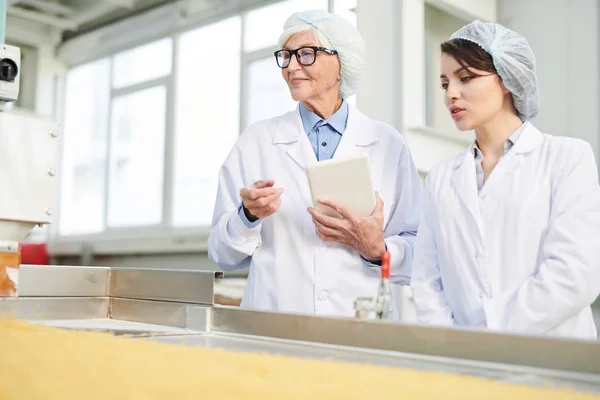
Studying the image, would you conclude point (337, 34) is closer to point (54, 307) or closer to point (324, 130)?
point (324, 130)

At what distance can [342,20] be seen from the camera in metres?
1.73

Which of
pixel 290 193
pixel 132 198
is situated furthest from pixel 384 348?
pixel 132 198

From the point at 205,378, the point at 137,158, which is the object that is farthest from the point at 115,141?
the point at 205,378

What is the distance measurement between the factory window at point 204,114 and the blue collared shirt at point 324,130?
3658 mm

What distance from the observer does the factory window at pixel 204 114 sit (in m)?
5.51

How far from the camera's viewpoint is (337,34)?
1688 millimetres

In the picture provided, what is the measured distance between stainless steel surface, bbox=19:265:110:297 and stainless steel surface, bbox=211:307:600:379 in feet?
1.62

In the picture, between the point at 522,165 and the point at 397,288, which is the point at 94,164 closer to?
the point at 397,288

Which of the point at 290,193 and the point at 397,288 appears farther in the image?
the point at 397,288

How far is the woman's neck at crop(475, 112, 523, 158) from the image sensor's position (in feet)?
4.81

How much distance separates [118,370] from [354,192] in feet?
2.70

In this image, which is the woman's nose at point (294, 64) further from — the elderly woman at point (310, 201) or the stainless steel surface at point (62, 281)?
the stainless steel surface at point (62, 281)

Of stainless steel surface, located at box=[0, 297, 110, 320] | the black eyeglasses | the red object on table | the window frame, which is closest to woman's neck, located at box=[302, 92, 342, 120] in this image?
the black eyeglasses

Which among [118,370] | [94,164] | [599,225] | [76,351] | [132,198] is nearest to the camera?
[118,370]
